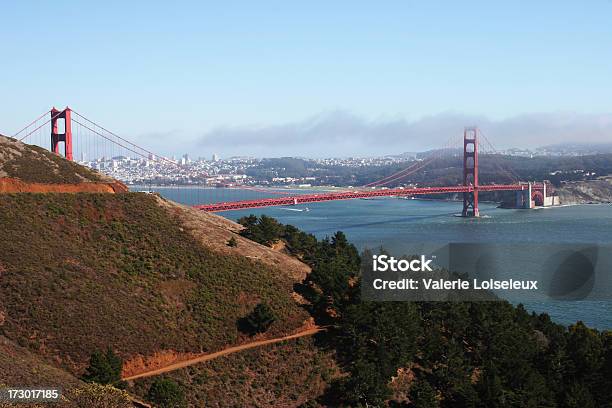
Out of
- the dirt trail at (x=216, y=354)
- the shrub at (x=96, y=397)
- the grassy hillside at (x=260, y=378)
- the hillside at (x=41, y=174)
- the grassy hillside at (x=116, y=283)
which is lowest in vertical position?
the grassy hillside at (x=260, y=378)

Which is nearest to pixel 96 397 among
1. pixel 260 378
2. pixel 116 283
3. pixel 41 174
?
pixel 260 378

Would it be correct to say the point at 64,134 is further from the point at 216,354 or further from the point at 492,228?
the point at 492,228

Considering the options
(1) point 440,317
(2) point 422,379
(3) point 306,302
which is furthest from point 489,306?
(3) point 306,302

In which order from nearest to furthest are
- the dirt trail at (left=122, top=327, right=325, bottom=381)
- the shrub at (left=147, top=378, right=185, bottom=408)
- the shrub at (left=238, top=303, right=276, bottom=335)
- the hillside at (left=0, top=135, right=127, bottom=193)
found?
the shrub at (left=147, top=378, right=185, bottom=408) → the dirt trail at (left=122, top=327, right=325, bottom=381) → the shrub at (left=238, top=303, right=276, bottom=335) → the hillside at (left=0, top=135, right=127, bottom=193)

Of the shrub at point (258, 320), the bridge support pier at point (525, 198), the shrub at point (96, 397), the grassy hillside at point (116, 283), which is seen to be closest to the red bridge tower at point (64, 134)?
the grassy hillside at point (116, 283)

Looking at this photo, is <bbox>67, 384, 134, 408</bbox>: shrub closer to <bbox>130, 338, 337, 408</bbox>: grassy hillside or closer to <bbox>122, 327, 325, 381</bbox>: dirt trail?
<bbox>130, 338, 337, 408</bbox>: grassy hillside

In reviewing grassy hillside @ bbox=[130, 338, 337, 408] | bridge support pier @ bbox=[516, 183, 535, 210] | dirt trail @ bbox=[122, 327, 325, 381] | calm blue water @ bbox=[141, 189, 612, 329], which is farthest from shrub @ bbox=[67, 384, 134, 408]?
bridge support pier @ bbox=[516, 183, 535, 210]

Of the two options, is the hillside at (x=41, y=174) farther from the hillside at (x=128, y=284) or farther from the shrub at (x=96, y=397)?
the shrub at (x=96, y=397)

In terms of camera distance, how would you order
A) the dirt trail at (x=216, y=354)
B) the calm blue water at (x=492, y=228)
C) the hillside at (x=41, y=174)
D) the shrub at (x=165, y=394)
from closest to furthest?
1. the shrub at (x=165, y=394)
2. the dirt trail at (x=216, y=354)
3. the hillside at (x=41, y=174)
4. the calm blue water at (x=492, y=228)
